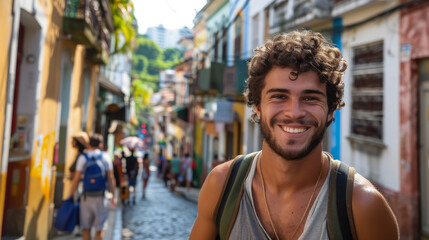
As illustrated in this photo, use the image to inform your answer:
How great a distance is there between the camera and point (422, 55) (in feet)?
21.9

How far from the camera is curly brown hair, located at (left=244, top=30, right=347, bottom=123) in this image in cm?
168

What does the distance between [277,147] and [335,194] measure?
1.01ft

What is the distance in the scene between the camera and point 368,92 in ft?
27.1

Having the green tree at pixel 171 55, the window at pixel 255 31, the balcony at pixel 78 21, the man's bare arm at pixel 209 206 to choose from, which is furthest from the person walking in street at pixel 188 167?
the green tree at pixel 171 55

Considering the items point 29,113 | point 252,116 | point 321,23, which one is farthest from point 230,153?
point 252,116

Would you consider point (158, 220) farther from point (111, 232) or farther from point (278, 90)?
point (278, 90)

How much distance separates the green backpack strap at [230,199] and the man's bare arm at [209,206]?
1.1 inches

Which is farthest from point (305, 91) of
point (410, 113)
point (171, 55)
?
point (171, 55)

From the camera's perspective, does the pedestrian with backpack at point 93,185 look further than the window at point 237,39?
No

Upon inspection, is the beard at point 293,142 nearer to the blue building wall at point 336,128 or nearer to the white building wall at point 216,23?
the blue building wall at point 336,128

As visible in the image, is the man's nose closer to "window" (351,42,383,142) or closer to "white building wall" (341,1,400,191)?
"white building wall" (341,1,400,191)

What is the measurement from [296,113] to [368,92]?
7272 millimetres

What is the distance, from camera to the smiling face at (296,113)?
5.40ft

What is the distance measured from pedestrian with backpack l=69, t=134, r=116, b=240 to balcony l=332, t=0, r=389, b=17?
5889mm
